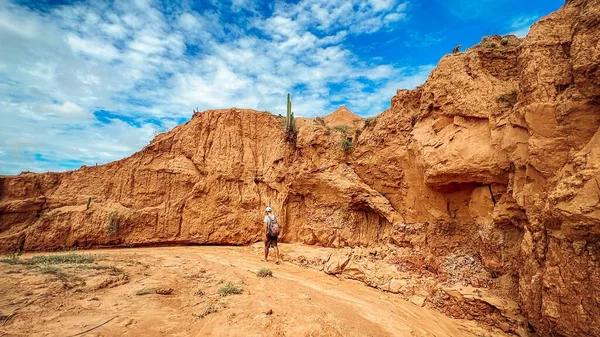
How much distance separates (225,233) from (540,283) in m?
9.97

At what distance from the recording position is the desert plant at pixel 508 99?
617 centimetres

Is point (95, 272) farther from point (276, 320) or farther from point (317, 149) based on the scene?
point (317, 149)

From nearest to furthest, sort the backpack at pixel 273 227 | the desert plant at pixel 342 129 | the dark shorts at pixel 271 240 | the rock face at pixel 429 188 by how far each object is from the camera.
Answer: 1. the rock face at pixel 429 188
2. the backpack at pixel 273 227
3. the dark shorts at pixel 271 240
4. the desert plant at pixel 342 129

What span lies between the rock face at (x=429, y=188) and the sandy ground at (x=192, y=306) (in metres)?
1.19

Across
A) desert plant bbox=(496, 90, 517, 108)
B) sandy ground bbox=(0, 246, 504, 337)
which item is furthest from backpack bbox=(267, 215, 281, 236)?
desert plant bbox=(496, 90, 517, 108)

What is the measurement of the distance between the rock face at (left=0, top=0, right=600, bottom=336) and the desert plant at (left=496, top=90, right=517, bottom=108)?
0.11 feet

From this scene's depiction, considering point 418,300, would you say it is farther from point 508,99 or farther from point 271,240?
point 508,99

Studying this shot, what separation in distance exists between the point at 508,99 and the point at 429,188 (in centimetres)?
270

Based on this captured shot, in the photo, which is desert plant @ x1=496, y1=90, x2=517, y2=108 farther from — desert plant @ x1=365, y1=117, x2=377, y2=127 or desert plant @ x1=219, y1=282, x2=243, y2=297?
desert plant @ x1=219, y1=282, x2=243, y2=297

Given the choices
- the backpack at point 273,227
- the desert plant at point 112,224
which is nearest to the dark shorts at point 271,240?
the backpack at point 273,227

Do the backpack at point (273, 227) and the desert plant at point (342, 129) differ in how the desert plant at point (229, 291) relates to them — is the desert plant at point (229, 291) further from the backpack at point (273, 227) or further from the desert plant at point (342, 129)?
the desert plant at point (342, 129)

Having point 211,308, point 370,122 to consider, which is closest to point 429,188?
point 370,122

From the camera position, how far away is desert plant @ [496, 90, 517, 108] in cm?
617

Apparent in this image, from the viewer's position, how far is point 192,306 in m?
4.75
